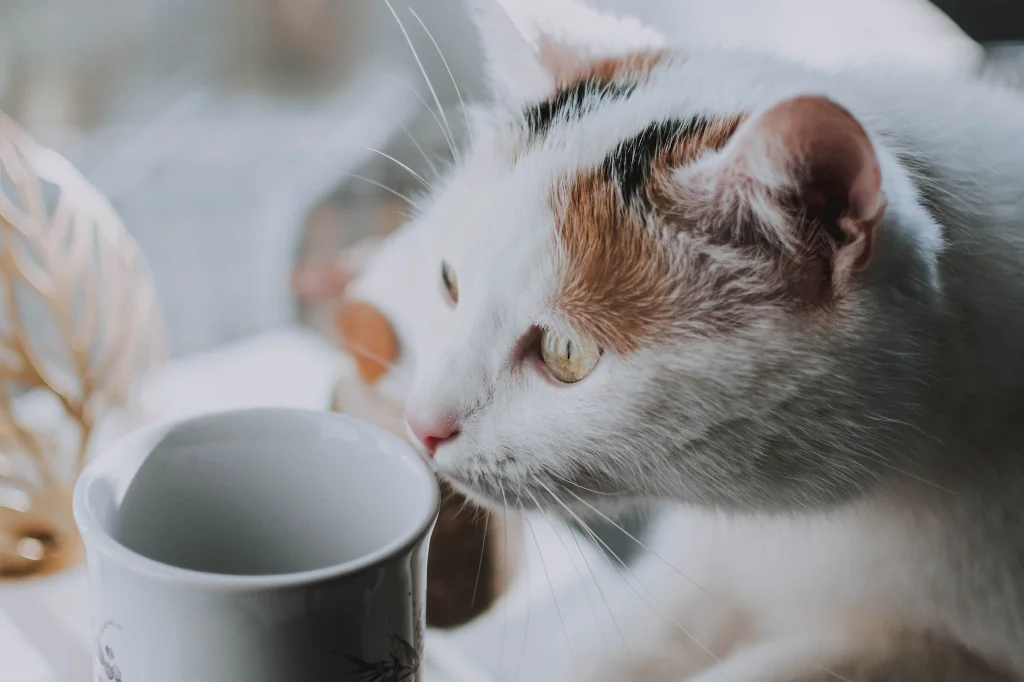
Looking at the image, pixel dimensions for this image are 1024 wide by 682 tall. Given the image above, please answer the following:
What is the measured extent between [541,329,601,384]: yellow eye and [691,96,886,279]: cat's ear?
0.07 meters

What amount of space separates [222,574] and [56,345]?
0.31 meters

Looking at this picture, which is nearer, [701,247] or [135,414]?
[701,247]

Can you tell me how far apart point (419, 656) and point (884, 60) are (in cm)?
31

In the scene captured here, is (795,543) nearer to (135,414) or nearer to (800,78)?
(800,78)

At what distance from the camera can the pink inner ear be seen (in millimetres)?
255

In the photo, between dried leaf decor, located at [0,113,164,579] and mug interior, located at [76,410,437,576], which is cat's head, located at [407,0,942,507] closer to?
mug interior, located at [76,410,437,576]

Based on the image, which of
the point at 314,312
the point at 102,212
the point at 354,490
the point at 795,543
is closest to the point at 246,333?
the point at 314,312

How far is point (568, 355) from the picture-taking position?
336 mm

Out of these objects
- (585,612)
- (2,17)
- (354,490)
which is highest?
(2,17)

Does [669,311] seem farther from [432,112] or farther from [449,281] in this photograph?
[432,112]

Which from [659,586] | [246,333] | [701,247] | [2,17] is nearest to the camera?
[701,247]

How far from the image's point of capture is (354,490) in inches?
14.2

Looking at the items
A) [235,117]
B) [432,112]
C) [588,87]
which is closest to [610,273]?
[588,87]

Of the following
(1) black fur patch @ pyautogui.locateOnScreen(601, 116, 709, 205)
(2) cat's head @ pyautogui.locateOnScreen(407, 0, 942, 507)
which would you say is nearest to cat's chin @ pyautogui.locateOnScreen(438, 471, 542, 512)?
(2) cat's head @ pyautogui.locateOnScreen(407, 0, 942, 507)
